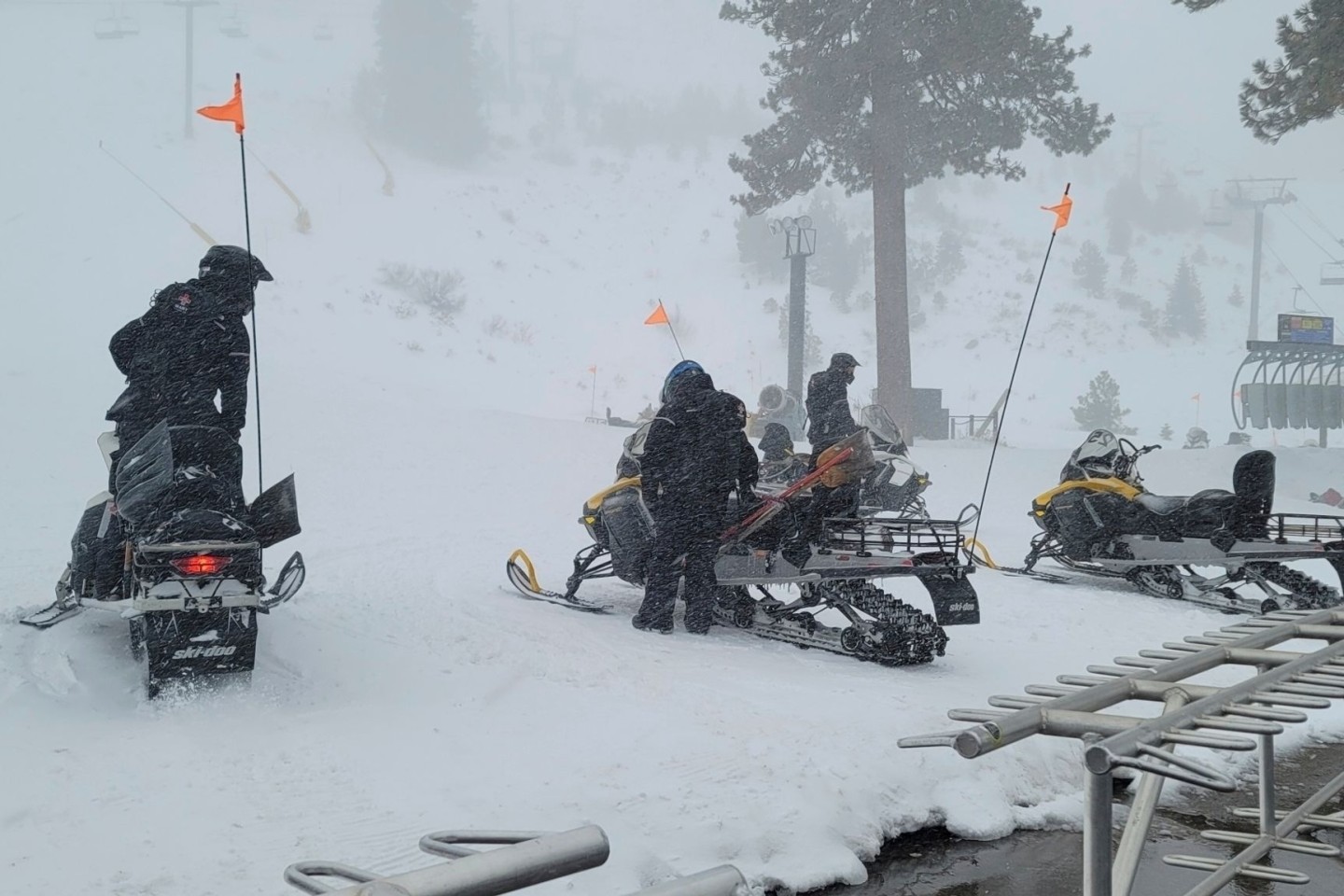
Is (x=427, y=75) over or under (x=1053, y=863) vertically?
over

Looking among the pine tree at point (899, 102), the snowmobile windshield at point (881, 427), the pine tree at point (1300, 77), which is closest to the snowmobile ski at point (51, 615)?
the snowmobile windshield at point (881, 427)

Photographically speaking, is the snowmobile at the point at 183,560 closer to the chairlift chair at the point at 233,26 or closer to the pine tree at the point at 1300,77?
the pine tree at the point at 1300,77

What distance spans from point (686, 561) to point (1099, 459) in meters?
4.11

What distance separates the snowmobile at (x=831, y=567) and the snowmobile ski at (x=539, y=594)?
2cm

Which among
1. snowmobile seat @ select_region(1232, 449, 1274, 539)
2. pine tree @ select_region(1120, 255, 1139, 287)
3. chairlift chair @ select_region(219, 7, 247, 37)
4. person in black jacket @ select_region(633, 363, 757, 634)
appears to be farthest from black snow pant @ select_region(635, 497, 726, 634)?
chairlift chair @ select_region(219, 7, 247, 37)

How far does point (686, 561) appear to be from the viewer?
20.9 ft

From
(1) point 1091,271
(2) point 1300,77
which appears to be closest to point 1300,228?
(1) point 1091,271

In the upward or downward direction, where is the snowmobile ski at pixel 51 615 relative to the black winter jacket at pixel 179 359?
downward

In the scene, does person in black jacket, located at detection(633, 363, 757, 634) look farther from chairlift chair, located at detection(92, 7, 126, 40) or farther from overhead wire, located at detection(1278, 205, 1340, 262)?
overhead wire, located at detection(1278, 205, 1340, 262)

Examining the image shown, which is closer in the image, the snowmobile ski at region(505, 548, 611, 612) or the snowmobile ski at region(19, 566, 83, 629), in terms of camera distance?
the snowmobile ski at region(19, 566, 83, 629)

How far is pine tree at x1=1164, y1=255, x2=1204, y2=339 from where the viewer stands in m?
60.6

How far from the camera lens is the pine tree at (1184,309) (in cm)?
6059

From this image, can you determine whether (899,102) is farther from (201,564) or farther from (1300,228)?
(1300,228)

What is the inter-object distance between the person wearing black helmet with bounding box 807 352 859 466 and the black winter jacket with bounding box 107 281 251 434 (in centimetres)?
528
